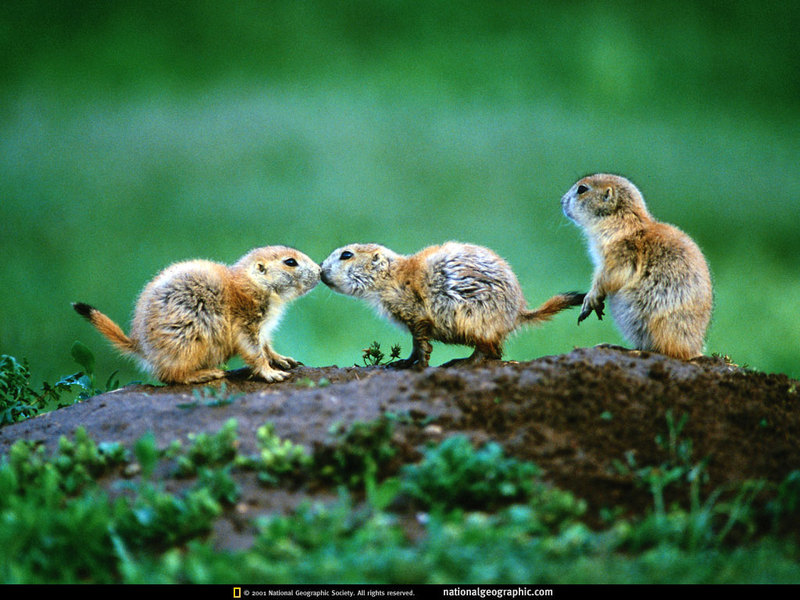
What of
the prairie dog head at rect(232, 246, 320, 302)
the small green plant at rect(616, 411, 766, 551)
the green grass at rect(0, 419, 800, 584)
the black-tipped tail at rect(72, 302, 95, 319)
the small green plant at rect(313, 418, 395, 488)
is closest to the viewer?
the green grass at rect(0, 419, 800, 584)

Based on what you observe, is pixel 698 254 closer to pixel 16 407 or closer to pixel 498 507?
pixel 498 507

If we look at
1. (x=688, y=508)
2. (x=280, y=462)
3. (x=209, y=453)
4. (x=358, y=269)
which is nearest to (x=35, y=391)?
(x=358, y=269)

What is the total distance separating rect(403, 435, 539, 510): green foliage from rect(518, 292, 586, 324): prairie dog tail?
2968 millimetres

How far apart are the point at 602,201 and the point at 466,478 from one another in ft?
11.6

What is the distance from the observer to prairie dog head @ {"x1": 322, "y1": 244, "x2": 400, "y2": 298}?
7145 millimetres

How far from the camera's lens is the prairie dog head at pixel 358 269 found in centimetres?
714

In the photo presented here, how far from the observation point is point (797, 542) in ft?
12.3

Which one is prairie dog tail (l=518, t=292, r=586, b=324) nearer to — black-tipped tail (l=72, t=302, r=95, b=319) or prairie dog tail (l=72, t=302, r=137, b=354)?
prairie dog tail (l=72, t=302, r=137, b=354)

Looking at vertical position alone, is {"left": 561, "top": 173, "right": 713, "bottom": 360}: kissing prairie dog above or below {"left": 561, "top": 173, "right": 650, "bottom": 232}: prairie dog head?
below

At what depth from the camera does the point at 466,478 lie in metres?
3.96

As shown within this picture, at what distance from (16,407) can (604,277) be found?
4777 millimetres

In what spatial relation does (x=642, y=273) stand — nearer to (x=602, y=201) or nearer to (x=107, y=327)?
(x=602, y=201)

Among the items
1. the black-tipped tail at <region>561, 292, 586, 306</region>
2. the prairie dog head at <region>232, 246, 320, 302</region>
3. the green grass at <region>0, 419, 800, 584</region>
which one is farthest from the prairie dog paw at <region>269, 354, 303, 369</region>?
the green grass at <region>0, 419, 800, 584</region>

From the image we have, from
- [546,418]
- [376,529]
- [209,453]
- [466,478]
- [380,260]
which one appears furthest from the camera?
[380,260]
